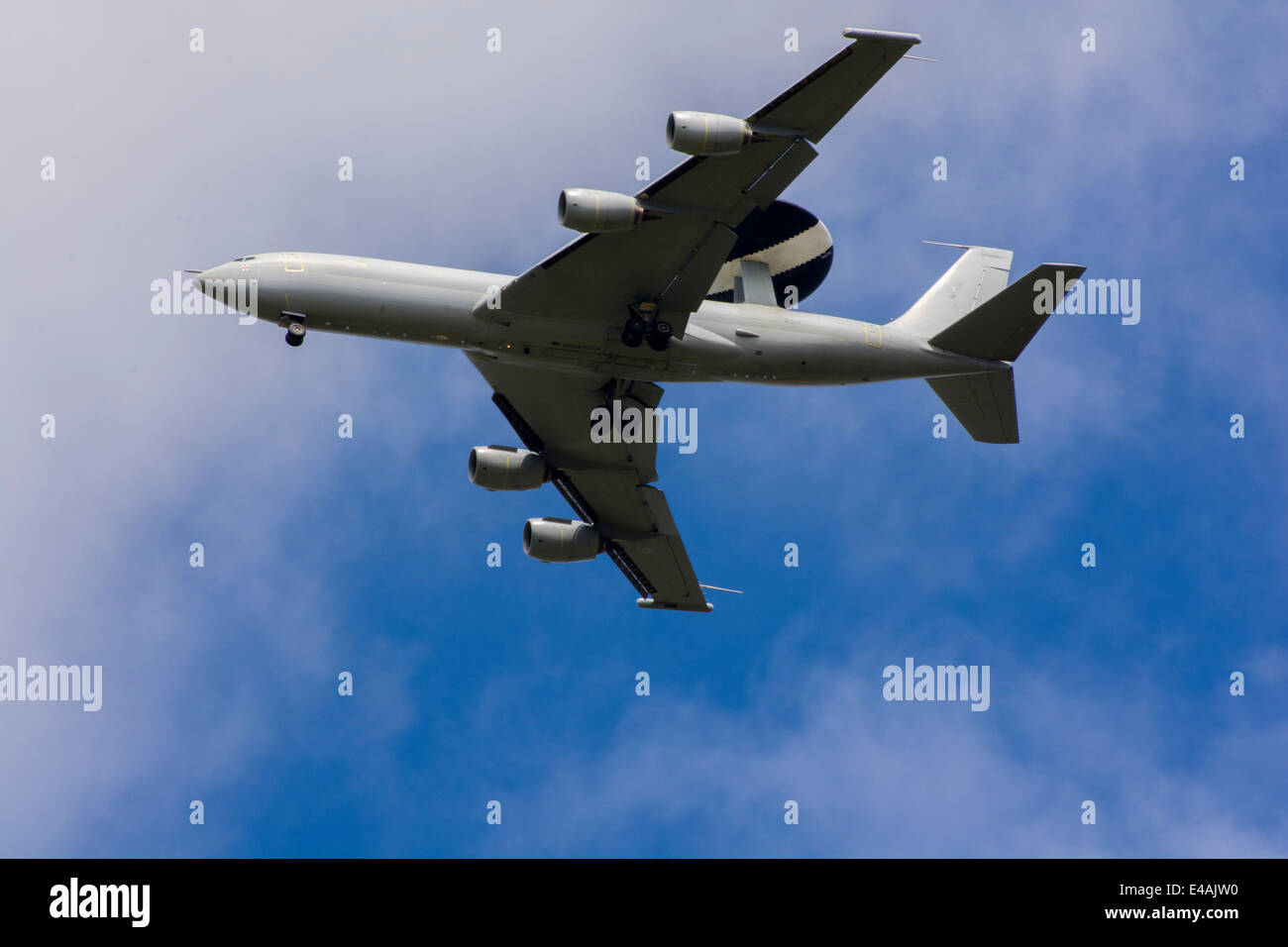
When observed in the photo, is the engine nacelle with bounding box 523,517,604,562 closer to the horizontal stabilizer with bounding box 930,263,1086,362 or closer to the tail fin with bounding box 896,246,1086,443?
the tail fin with bounding box 896,246,1086,443

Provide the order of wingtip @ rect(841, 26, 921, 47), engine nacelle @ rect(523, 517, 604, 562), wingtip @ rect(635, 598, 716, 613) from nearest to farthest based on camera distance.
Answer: wingtip @ rect(841, 26, 921, 47) → engine nacelle @ rect(523, 517, 604, 562) → wingtip @ rect(635, 598, 716, 613)

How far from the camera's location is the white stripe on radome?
155ft

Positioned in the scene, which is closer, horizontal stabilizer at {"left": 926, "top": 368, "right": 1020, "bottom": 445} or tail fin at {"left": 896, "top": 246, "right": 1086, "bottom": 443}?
tail fin at {"left": 896, "top": 246, "right": 1086, "bottom": 443}

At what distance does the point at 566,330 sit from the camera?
44406 mm

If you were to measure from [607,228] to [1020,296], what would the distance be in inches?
553

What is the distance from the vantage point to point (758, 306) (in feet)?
153

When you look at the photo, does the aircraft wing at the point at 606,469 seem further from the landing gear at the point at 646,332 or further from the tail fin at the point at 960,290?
the tail fin at the point at 960,290

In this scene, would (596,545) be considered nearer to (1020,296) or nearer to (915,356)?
(915,356)

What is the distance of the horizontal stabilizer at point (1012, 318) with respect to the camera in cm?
4547

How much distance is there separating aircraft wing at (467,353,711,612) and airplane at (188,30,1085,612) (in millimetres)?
80

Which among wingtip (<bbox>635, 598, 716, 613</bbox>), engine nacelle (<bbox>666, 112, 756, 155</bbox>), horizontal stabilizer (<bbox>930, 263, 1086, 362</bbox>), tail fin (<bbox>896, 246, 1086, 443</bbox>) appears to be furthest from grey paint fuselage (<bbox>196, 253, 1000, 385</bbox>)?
wingtip (<bbox>635, 598, 716, 613</bbox>)

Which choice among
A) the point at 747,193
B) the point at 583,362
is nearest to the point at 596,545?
the point at 583,362

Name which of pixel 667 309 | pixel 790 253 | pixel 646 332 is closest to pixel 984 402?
pixel 790 253

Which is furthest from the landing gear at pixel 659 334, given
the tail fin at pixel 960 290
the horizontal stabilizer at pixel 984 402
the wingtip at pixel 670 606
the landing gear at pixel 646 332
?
the wingtip at pixel 670 606
